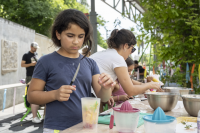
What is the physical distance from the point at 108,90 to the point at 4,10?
19433 mm

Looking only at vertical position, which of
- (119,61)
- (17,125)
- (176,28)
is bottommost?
(17,125)

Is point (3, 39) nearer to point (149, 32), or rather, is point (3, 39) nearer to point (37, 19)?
point (149, 32)

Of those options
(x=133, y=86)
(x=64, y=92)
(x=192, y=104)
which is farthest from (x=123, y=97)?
(x=64, y=92)

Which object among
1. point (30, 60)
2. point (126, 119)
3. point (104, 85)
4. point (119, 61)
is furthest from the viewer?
point (30, 60)

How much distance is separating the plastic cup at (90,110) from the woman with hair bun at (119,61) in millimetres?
1036

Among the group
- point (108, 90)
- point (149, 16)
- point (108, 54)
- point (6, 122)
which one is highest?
point (149, 16)

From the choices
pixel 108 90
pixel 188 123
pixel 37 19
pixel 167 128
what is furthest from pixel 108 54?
pixel 37 19

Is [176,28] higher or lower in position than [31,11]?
lower

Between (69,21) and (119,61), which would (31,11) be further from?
→ (69,21)

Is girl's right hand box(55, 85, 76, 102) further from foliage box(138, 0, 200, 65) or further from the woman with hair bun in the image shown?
foliage box(138, 0, 200, 65)

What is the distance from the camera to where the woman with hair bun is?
208 cm

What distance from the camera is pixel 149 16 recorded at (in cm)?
363

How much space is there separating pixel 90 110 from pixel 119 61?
121 cm

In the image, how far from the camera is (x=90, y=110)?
41.8 inches
